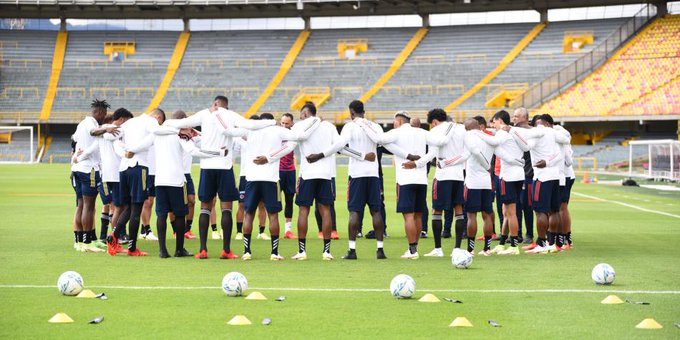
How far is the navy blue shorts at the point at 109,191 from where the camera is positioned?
14.1 metres

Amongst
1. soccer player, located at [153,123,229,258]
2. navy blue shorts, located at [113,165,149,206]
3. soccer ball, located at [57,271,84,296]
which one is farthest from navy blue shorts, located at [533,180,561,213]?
soccer ball, located at [57,271,84,296]

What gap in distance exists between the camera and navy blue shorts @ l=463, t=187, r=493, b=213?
1383 cm

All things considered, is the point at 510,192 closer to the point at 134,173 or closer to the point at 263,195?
the point at 263,195

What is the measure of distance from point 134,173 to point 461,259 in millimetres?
5112

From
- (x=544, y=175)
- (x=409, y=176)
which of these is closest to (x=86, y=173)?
(x=409, y=176)

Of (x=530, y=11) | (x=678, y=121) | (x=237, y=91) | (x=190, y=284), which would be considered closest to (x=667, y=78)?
(x=678, y=121)

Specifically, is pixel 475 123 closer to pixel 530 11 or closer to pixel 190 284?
pixel 190 284

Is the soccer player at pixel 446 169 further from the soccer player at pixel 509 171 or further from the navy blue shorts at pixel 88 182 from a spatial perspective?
the navy blue shorts at pixel 88 182

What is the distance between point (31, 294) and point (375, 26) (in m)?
61.9

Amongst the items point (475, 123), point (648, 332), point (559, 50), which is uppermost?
point (559, 50)

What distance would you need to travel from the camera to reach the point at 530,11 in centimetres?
6581

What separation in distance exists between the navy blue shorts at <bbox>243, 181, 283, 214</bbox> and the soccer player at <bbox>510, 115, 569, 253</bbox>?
3894 mm

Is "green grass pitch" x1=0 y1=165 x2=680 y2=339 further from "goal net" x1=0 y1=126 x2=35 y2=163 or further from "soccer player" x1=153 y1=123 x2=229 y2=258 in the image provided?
"goal net" x1=0 y1=126 x2=35 y2=163

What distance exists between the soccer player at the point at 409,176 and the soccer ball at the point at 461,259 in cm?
133
